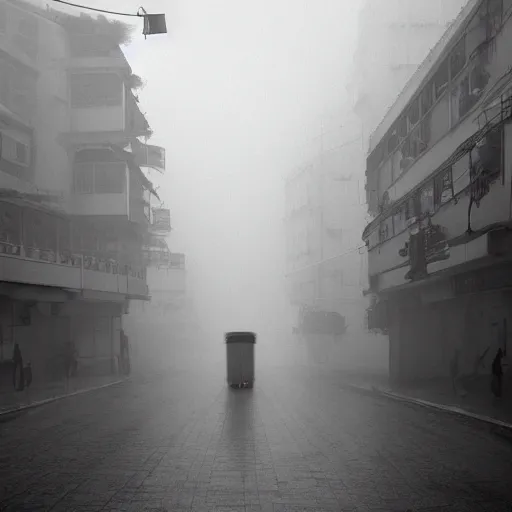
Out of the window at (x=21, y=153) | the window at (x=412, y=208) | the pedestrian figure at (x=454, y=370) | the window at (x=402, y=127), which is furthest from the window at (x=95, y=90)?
the pedestrian figure at (x=454, y=370)

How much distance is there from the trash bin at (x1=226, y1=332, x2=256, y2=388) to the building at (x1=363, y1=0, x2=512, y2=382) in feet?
19.7

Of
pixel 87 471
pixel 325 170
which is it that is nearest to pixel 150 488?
pixel 87 471

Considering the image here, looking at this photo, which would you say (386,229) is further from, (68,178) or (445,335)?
(68,178)

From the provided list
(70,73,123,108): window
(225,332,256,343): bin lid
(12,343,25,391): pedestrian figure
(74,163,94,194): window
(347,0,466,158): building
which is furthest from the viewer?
(347,0,466,158): building

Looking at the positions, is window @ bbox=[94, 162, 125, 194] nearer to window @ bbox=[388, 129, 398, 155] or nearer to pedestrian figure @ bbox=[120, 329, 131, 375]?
pedestrian figure @ bbox=[120, 329, 131, 375]

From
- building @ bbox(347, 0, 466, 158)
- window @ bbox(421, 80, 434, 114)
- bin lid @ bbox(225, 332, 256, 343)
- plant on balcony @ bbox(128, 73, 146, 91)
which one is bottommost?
bin lid @ bbox(225, 332, 256, 343)

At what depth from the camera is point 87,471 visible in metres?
8.64

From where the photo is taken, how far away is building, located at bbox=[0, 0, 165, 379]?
29.5 meters

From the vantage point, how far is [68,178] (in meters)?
35.6

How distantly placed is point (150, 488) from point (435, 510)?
3.03m

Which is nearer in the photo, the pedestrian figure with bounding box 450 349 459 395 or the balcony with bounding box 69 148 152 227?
the pedestrian figure with bounding box 450 349 459 395

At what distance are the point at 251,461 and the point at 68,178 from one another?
28.8 m

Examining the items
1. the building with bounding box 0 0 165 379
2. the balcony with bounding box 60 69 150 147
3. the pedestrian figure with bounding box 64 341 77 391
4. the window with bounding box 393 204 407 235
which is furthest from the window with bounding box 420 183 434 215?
the balcony with bounding box 60 69 150 147

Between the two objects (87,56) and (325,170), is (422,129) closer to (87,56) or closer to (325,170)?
(87,56)
